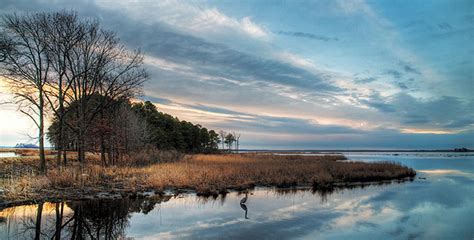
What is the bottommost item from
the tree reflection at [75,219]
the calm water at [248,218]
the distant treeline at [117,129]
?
the calm water at [248,218]

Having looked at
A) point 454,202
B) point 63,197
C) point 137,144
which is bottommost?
point 454,202

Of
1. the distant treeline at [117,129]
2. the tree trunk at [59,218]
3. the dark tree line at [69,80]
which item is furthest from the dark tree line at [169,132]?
the tree trunk at [59,218]

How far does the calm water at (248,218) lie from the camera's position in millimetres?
12930

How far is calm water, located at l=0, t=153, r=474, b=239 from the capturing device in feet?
42.4

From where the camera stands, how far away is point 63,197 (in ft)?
61.5

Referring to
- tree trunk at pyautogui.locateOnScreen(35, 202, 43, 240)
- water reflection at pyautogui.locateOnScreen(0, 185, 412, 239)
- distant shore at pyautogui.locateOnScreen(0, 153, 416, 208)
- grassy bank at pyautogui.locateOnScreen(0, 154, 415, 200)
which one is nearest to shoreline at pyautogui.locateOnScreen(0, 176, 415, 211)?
distant shore at pyautogui.locateOnScreen(0, 153, 416, 208)

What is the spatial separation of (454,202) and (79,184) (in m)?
25.6

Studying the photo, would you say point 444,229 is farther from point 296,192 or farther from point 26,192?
point 26,192

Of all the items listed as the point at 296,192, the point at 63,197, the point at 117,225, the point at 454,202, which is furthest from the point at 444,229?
the point at 63,197

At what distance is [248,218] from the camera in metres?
16.0

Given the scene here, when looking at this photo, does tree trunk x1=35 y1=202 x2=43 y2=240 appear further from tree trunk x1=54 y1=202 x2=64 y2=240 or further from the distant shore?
the distant shore

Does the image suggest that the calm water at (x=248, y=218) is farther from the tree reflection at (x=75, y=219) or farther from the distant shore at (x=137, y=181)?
the distant shore at (x=137, y=181)

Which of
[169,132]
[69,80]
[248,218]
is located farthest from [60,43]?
[169,132]

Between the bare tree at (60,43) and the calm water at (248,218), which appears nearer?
the calm water at (248,218)
